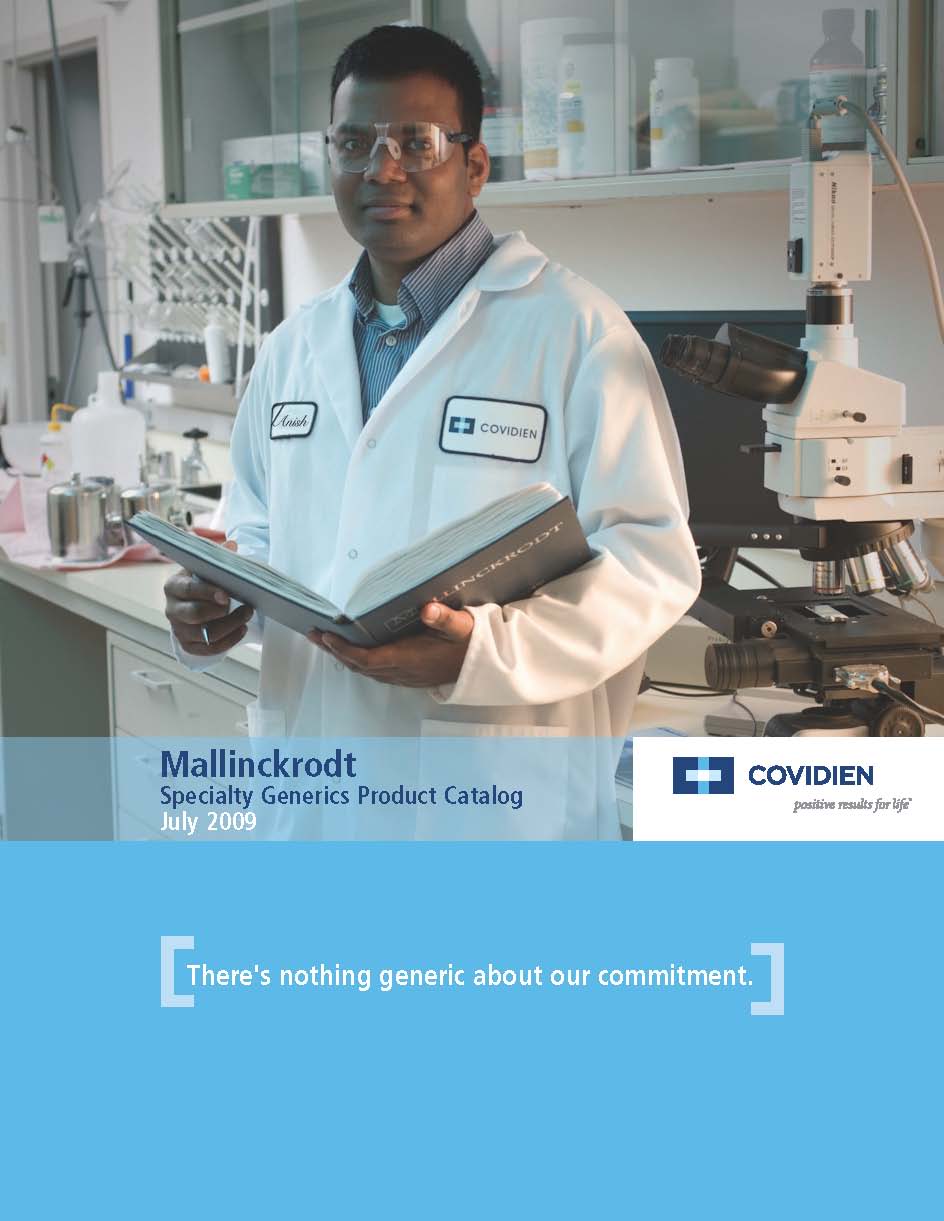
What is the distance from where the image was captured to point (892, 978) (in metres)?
1.25

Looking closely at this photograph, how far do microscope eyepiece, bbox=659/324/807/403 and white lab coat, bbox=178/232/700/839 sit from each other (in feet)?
0.15

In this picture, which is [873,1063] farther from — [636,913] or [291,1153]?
[291,1153]

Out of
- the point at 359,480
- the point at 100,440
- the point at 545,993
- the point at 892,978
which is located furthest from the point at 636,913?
the point at 100,440

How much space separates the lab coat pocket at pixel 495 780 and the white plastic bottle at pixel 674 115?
0.91 meters

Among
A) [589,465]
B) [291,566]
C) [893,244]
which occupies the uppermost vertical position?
[893,244]

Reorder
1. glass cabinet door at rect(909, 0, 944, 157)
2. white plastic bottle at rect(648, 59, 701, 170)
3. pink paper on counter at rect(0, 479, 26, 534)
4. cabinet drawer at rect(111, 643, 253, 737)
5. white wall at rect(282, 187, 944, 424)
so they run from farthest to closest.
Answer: pink paper on counter at rect(0, 479, 26, 534) → cabinet drawer at rect(111, 643, 253, 737) → white wall at rect(282, 187, 944, 424) → white plastic bottle at rect(648, 59, 701, 170) → glass cabinet door at rect(909, 0, 944, 157)

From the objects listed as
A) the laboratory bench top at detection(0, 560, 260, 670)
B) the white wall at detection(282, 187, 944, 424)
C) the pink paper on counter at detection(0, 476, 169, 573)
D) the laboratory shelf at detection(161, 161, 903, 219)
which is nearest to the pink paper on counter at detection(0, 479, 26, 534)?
the pink paper on counter at detection(0, 476, 169, 573)

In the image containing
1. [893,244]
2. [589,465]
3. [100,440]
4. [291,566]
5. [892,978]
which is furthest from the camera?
[100,440]

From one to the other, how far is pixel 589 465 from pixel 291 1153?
0.66 m

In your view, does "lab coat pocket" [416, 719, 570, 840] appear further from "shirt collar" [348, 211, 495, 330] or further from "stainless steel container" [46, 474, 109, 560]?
"stainless steel container" [46, 474, 109, 560]

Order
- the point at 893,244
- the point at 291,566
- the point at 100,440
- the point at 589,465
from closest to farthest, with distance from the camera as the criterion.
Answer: the point at 589,465
the point at 291,566
the point at 893,244
the point at 100,440

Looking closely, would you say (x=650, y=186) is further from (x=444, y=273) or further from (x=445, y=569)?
(x=445, y=569)

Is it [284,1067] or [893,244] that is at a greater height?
[893,244]

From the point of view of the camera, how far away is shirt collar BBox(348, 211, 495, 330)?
1.51m
